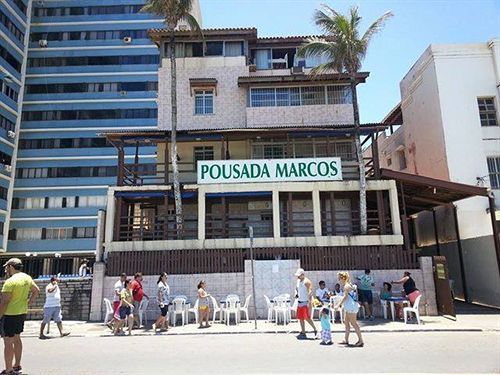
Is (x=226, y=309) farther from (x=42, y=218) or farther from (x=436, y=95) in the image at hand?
(x=42, y=218)

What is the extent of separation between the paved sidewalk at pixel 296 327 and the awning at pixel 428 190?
16.7 ft

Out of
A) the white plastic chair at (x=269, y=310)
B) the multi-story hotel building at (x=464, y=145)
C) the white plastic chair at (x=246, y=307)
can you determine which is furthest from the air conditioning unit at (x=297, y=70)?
the white plastic chair at (x=269, y=310)

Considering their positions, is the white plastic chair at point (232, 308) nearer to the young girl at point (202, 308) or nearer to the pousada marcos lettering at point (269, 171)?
the young girl at point (202, 308)

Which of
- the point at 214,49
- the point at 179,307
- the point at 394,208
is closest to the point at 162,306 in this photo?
the point at 179,307

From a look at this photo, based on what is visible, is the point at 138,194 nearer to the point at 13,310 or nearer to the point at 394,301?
the point at 13,310

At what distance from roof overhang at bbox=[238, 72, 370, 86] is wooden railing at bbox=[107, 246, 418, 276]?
10.3 m

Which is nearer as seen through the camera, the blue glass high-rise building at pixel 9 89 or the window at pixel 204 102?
the window at pixel 204 102

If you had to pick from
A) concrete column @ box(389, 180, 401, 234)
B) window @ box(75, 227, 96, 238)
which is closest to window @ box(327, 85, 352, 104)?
concrete column @ box(389, 180, 401, 234)

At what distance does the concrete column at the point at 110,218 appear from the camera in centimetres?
1659

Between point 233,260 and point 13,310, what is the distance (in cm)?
932

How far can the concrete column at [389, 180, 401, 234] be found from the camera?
653 inches

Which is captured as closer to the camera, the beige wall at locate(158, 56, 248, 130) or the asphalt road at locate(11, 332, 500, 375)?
the asphalt road at locate(11, 332, 500, 375)

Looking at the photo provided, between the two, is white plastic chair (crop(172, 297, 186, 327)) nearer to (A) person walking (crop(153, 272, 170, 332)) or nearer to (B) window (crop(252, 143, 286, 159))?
(A) person walking (crop(153, 272, 170, 332))

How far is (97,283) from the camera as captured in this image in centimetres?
1502
